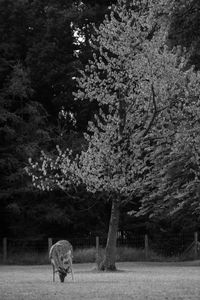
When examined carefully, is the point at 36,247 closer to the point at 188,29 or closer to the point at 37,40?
the point at 37,40

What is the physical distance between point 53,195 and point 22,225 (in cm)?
272

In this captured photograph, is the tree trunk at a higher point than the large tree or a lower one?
lower

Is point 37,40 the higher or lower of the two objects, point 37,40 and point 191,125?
the higher

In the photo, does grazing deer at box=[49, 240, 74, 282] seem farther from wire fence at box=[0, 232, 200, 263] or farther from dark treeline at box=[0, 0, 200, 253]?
dark treeline at box=[0, 0, 200, 253]

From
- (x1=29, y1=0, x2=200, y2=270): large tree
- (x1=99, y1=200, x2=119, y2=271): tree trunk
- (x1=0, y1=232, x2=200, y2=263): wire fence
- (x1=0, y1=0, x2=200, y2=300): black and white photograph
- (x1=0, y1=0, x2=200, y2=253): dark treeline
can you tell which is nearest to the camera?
(x1=99, y1=200, x2=119, y2=271): tree trunk

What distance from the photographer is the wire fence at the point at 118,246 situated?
4194 centimetres

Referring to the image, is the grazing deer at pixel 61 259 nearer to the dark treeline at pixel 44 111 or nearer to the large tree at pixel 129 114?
the large tree at pixel 129 114

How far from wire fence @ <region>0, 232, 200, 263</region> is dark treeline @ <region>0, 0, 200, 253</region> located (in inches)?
46.3

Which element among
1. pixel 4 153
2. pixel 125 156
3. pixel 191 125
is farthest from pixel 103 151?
pixel 4 153

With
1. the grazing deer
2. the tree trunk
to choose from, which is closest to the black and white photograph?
the tree trunk

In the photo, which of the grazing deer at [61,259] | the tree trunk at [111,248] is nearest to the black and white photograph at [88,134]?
the tree trunk at [111,248]

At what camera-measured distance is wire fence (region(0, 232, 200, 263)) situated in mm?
41938

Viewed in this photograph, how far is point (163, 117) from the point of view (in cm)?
3250

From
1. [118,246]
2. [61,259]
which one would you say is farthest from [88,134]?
[61,259]
